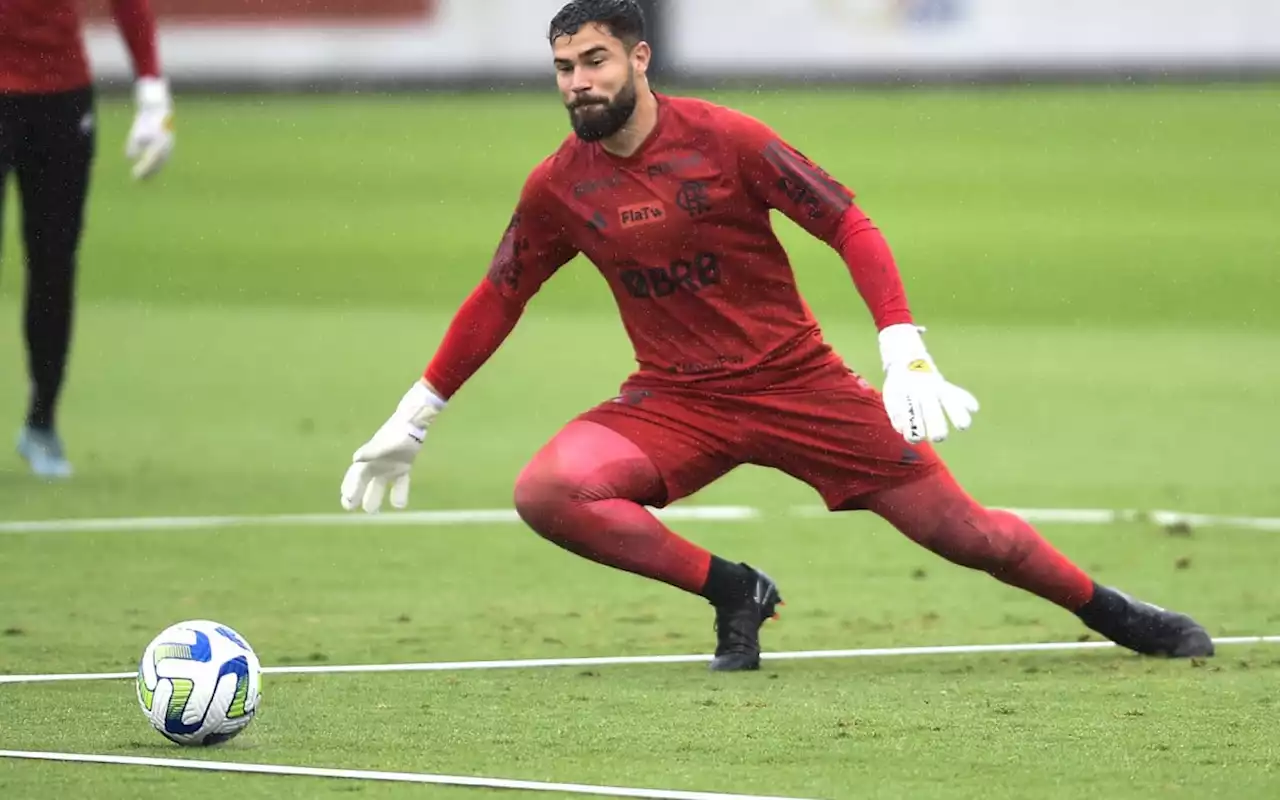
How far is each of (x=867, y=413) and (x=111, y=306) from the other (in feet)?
50.4

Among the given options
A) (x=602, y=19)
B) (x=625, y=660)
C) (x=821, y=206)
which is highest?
(x=602, y=19)

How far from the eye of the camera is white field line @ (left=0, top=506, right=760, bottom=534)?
10.4 m

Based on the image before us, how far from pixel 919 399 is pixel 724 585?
0.99 m

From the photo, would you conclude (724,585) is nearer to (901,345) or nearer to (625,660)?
(625,660)

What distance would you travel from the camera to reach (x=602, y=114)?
7355 millimetres

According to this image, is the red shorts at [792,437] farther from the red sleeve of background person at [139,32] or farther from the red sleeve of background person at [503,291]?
the red sleeve of background person at [139,32]

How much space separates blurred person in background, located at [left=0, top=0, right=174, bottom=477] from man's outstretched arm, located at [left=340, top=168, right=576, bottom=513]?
13.0 feet

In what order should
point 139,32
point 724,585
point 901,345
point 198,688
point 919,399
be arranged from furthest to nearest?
point 139,32 → point 724,585 → point 901,345 → point 919,399 → point 198,688

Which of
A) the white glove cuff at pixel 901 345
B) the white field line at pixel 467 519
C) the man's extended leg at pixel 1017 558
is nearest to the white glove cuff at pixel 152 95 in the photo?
the white field line at pixel 467 519

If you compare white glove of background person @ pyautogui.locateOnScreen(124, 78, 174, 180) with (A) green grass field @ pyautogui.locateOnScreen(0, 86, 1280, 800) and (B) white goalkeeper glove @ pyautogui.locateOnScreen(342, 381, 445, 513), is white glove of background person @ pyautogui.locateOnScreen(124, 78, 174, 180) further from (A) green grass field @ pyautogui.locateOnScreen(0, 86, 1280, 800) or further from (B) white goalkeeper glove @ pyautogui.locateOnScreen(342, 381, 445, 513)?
(B) white goalkeeper glove @ pyautogui.locateOnScreen(342, 381, 445, 513)

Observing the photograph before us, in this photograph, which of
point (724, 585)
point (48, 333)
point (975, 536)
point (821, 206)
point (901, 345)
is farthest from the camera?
point (48, 333)

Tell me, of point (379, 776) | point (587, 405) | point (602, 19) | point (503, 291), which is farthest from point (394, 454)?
point (587, 405)

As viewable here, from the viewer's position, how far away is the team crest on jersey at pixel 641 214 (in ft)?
24.3

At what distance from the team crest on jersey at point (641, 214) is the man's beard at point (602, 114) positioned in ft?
0.75
